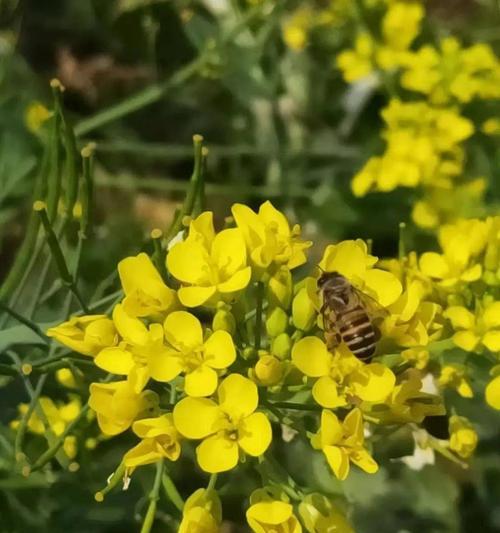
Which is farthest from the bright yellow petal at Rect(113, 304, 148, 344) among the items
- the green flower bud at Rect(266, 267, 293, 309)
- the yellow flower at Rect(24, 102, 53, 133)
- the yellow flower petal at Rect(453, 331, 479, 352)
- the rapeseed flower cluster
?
the yellow flower at Rect(24, 102, 53, 133)

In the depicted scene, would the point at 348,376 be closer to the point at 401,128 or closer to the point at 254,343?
the point at 254,343

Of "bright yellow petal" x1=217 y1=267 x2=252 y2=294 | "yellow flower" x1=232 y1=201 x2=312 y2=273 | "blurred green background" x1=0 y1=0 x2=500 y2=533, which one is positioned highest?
"yellow flower" x1=232 y1=201 x2=312 y2=273

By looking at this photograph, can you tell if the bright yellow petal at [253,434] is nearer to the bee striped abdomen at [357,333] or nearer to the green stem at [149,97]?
the bee striped abdomen at [357,333]

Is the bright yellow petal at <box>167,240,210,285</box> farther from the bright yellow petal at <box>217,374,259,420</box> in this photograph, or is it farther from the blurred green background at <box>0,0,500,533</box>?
the blurred green background at <box>0,0,500,533</box>

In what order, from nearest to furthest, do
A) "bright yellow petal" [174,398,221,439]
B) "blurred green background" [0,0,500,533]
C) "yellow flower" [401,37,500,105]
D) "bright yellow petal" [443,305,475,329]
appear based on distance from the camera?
"bright yellow petal" [174,398,221,439]
"bright yellow petal" [443,305,475,329]
"blurred green background" [0,0,500,533]
"yellow flower" [401,37,500,105]

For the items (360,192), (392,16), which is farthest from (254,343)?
(392,16)

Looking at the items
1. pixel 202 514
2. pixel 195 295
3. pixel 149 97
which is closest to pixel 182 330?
pixel 195 295
